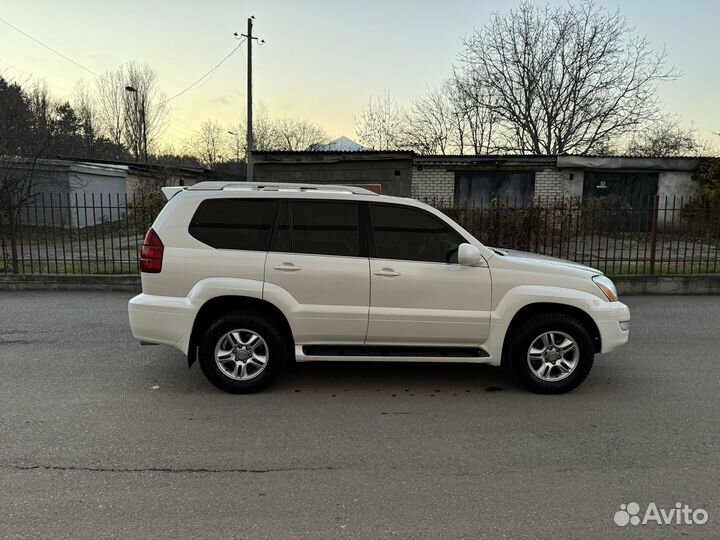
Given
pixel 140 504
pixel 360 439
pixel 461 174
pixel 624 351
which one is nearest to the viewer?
pixel 140 504

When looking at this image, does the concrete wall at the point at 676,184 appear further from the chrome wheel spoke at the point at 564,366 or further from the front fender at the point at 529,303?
the chrome wheel spoke at the point at 564,366

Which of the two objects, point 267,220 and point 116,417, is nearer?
point 116,417

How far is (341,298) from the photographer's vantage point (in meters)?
4.36

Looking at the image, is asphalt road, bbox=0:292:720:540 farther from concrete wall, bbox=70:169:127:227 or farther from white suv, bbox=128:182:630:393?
concrete wall, bbox=70:169:127:227

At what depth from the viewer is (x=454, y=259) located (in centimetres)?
442

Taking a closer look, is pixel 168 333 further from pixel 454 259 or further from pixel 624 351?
pixel 624 351

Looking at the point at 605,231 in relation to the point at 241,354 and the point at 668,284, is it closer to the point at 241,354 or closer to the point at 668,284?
the point at 668,284

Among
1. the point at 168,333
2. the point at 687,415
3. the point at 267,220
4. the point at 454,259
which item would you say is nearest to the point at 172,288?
the point at 168,333

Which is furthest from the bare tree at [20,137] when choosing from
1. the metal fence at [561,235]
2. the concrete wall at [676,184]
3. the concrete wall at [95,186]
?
the concrete wall at [676,184]

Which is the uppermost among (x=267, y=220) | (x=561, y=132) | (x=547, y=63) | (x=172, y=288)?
(x=547, y=63)

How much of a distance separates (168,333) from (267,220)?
1330 mm

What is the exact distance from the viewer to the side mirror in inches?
169

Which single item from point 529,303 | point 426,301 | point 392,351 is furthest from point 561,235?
point 392,351

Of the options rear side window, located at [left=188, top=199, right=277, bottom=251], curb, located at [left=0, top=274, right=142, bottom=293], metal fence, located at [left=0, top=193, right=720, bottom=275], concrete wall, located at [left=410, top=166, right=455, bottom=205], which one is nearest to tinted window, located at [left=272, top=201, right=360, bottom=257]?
rear side window, located at [left=188, top=199, right=277, bottom=251]
